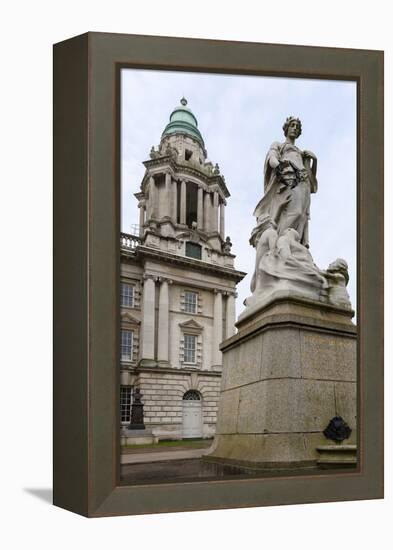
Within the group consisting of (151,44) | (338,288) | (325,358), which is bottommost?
(325,358)

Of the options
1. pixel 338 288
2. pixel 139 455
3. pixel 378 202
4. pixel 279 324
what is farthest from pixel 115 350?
pixel 378 202

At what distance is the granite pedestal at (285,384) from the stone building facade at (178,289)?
0.99ft

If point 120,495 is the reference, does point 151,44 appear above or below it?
above

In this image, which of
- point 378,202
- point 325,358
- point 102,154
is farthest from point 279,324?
point 102,154

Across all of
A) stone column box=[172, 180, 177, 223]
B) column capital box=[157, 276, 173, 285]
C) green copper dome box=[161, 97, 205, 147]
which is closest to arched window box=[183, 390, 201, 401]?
column capital box=[157, 276, 173, 285]

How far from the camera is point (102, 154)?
13.5 metres

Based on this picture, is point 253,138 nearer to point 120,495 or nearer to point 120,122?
point 120,122

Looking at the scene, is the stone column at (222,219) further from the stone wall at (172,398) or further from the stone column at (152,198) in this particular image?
the stone wall at (172,398)

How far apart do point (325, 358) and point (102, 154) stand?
4.58 meters

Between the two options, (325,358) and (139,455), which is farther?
(325,358)

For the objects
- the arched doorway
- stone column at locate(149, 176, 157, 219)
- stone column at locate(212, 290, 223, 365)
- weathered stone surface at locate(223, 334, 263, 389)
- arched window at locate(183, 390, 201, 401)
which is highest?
stone column at locate(149, 176, 157, 219)

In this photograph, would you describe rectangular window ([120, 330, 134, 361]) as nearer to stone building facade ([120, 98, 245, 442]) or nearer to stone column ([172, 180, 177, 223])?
stone building facade ([120, 98, 245, 442])

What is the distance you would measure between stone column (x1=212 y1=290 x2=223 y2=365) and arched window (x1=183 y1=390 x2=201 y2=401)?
0.64m

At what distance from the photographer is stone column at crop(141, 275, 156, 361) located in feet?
46.4
